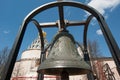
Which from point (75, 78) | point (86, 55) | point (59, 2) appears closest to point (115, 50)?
point (59, 2)

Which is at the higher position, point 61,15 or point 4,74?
point 61,15

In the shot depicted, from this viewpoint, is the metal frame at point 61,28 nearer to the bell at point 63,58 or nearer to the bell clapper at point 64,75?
the bell at point 63,58

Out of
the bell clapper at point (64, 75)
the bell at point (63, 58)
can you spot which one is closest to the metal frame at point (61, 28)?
the bell at point (63, 58)

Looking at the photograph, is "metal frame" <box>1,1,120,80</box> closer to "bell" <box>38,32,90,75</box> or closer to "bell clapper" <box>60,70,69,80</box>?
"bell" <box>38,32,90,75</box>

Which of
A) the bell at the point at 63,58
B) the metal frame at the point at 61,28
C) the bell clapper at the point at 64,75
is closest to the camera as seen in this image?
the metal frame at the point at 61,28

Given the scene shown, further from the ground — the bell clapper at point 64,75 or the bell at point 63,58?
the bell at point 63,58

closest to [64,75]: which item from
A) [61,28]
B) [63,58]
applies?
[63,58]

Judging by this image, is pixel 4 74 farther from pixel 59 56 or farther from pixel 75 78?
pixel 75 78

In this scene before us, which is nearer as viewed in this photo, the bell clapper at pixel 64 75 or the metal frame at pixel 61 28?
the metal frame at pixel 61 28

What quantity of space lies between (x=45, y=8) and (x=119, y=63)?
49.2 inches

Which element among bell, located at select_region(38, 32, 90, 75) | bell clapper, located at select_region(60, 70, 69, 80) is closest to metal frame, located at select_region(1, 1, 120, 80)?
bell, located at select_region(38, 32, 90, 75)

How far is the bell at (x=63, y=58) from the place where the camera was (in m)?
2.11

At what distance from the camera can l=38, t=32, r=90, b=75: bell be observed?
2.11 metres

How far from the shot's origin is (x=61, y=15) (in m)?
2.87
